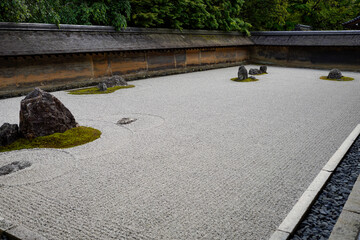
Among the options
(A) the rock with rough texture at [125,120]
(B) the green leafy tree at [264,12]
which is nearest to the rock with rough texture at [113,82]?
(A) the rock with rough texture at [125,120]

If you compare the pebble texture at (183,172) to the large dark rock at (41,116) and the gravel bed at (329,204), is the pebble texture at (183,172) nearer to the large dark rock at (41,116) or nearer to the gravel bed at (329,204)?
the gravel bed at (329,204)

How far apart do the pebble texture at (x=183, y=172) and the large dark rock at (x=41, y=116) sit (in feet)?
2.57

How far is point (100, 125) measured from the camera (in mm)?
7387

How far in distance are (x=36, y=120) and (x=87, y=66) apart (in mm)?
8283

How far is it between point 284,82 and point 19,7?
12217 mm

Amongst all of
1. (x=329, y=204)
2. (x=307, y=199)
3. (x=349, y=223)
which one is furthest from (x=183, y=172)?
(x=349, y=223)

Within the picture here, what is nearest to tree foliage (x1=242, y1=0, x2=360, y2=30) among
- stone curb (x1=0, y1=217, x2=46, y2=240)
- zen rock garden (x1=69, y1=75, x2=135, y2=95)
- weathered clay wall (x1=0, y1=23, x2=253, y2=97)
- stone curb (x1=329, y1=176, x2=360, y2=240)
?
weathered clay wall (x1=0, y1=23, x2=253, y2=97)

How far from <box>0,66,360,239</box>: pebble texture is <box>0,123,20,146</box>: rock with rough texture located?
24.6 inches

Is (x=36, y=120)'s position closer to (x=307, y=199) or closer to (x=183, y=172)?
(x=183, y=172)

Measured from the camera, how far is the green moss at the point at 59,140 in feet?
19.4

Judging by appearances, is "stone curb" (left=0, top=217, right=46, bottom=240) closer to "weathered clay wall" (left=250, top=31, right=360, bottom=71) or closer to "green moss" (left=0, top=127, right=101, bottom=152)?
"green moss" (left=0, top=127, right=101, bottom=152)

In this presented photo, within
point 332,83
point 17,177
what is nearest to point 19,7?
point 17,177

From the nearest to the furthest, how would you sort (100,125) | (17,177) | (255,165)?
(17,177), (255,165), (100,125)

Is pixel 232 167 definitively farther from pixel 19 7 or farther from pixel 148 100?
pixel 19 7
